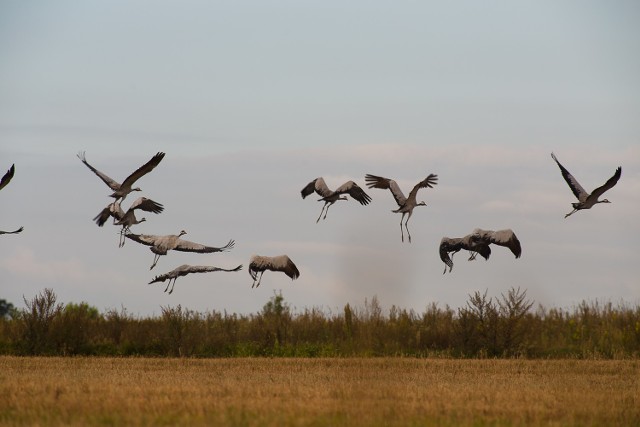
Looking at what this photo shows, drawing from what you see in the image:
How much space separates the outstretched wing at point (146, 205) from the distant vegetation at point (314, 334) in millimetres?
2855

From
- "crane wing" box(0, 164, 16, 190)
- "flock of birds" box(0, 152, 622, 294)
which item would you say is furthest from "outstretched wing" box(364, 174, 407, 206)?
"crane wing" box(0, 164, 16, 190)

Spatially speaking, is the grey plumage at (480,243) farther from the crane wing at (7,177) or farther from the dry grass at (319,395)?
the crane wing at (7,177)

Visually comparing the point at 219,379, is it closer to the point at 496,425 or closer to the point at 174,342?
the point at 496,425

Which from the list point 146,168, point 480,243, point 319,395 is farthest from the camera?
point 480,243

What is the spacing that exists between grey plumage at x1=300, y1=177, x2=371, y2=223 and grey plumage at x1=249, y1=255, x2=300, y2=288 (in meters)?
2.00

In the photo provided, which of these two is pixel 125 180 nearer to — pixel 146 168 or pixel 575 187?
pixel 146 168

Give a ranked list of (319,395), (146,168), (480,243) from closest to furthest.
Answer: (319,395)
(146,168)
(480,243)

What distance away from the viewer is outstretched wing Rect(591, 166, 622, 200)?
65.4ft

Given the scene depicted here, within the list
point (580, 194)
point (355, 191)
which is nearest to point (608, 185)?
point (580, 194)

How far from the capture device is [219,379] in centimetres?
1692

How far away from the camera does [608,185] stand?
68.2 ft

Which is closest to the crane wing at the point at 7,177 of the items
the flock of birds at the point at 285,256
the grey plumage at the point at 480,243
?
the flock of birds at the point at 285,256

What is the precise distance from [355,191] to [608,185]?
644 centimetres

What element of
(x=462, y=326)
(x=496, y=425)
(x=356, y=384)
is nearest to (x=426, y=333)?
(x=462, y=326)
